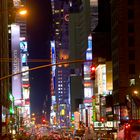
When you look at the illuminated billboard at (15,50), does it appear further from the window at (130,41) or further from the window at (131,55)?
the window at (131,55)

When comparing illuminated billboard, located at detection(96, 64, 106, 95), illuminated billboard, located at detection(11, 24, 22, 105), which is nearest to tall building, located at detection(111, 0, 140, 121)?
illuminated billboard, located at detection(96, 64, 106, 95)

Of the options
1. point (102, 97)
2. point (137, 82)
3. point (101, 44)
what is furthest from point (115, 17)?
point (101, 44)

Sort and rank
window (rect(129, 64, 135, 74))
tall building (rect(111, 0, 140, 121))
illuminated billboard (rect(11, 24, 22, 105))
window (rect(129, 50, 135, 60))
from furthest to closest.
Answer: illuminated billboard (rect(11, 24, 22, 105))
window (rect(129, 50, 135, 60))
tall building (rect(111, 0, 140, 121))
window (rect(129, 64, 135, 74))

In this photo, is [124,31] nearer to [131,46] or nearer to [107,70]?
[131,46]

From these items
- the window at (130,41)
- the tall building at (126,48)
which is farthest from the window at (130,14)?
the window at (130,41)

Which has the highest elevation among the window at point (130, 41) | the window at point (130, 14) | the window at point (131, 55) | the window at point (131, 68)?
the window at point (130, 14)

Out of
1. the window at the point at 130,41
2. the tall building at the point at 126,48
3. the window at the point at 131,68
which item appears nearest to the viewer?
the window at the point at 131,68

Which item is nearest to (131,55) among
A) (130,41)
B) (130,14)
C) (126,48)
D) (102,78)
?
(126,48)

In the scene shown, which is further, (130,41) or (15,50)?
(15,50)

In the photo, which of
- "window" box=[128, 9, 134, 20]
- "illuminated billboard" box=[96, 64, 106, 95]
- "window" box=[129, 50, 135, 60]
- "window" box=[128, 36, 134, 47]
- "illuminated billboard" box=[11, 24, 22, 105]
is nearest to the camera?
"window" box=[129, 50, 135, 60]

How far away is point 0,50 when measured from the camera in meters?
84.5

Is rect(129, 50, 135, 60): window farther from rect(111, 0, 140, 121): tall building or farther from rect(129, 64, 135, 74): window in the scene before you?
rect(129, 64, 135, 74): window

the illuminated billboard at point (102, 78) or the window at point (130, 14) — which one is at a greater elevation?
the window at point (130, 14)

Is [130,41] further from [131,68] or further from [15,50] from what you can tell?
[15,50]
